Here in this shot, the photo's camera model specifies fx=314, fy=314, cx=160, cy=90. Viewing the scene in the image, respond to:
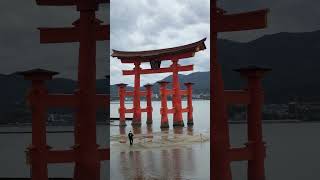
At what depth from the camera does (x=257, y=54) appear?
129 inches

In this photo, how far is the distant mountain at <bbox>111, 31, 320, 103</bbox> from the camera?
316 cm

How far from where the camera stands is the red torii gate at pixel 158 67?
952 cm

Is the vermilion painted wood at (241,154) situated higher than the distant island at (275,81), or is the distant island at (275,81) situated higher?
the distant island at (275,81)

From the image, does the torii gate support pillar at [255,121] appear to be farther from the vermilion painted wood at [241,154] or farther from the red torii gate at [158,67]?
the red torii gate at [158,67]

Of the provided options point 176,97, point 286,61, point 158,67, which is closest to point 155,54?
point 158,67

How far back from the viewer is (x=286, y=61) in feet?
11.0

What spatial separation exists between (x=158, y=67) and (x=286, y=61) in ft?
23.4

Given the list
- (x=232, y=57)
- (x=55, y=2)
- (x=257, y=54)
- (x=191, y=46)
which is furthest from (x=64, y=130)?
(x=191, y=46)

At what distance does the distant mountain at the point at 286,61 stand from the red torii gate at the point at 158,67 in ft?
17.0

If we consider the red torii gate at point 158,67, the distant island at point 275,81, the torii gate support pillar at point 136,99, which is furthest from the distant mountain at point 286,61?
the torii gate support pillar at point 136,99

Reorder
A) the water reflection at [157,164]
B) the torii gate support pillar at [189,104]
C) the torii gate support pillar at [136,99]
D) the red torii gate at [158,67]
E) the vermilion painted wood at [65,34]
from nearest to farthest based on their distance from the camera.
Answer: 1. the vermilion painted wood at [65,34]
2. the water reflection at [157,164]
3. the red torii gate at [158,67]
4. the torii gate support pillar at [189,104]
5. the torii gate support pillar at [136,99]

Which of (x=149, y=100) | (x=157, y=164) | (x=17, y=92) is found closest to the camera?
(x=17, y=92)

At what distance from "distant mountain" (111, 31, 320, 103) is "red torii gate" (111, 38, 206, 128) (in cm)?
517

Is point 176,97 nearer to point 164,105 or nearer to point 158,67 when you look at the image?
point 164,105
